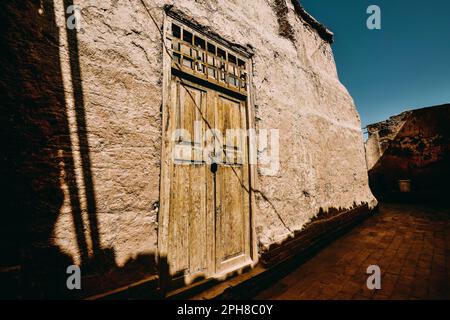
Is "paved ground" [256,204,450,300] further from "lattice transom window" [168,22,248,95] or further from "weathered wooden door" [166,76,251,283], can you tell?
"lattice transom window" [168,22,248,95]

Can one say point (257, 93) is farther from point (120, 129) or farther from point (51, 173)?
point (51, 173)

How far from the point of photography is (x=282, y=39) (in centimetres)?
422

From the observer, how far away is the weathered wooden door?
2312 mm

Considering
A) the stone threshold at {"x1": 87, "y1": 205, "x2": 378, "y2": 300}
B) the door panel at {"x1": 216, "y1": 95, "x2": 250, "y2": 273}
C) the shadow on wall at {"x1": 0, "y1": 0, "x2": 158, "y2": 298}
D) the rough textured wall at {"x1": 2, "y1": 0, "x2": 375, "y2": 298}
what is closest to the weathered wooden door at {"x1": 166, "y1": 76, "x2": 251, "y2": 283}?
the door panel at {"x1": 216, "y1": 95, "x2": 250, "y2": 273}

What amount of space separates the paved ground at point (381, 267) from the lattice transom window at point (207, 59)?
9.15 ft

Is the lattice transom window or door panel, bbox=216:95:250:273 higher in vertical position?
the lattice transom window

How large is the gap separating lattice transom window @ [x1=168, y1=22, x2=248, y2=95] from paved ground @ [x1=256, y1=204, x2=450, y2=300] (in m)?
2.79

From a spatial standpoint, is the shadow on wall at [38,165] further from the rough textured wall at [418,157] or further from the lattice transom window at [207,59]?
the rough textured wall at [418,157]

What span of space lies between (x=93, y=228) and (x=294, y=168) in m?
3.06

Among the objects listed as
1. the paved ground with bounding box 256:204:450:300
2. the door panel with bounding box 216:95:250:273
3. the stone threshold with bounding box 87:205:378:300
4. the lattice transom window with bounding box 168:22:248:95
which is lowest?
the paved ground with bounding box 256:204:450:300

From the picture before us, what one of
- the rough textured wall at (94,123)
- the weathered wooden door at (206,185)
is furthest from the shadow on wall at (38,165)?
the weathered wooden door at (206,185)

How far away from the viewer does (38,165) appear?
1.52m

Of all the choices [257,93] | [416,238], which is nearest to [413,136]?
[416,238]
